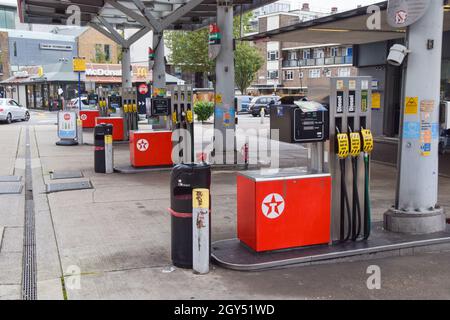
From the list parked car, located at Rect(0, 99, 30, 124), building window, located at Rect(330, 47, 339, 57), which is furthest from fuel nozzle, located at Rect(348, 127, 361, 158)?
building window, located at Rect(330, 47, 339, 57)

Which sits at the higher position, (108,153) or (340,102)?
(340,102)

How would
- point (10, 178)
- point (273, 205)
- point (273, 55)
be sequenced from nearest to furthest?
point (273, 205), point (10, 178), point (273, 55)

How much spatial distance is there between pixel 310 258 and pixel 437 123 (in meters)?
2.45

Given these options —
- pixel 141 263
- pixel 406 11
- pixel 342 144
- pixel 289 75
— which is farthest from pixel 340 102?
pixel 289 75

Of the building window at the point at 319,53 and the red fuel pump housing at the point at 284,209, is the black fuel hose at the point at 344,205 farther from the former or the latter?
the building window at the point at 319,53

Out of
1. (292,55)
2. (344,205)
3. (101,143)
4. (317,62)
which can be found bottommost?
(344,205)

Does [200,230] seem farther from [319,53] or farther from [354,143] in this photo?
[319,53]

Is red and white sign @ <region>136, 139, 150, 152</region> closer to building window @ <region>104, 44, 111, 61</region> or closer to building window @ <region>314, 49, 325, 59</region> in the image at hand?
building window @ <region>314, 49, 325, 59</region>

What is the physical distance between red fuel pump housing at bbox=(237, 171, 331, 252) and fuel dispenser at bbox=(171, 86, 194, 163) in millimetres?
6579

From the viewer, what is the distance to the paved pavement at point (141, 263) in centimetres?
509

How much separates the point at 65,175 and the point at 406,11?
27.4 ft

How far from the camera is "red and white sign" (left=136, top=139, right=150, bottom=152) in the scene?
1266 centimetres

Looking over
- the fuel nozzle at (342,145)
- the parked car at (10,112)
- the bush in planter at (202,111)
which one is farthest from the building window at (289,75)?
the fuel nozzle at (342,145)

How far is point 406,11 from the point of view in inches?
254
